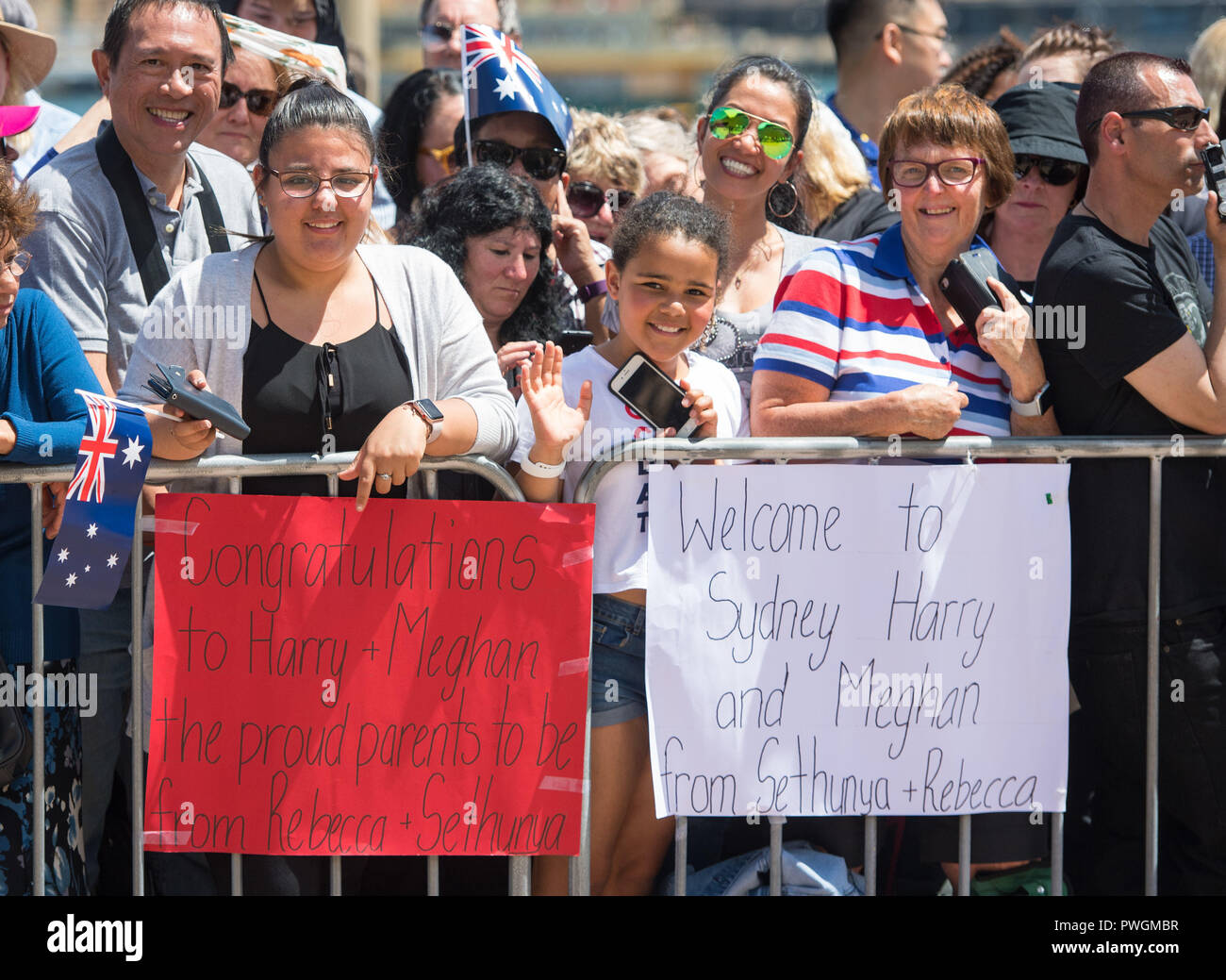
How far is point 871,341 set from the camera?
3.79 m

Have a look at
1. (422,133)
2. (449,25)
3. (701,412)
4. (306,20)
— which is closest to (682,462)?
(701,412)

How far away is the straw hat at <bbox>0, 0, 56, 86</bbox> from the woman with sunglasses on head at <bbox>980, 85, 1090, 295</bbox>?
122 inches

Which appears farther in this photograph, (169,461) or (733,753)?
(733,753)

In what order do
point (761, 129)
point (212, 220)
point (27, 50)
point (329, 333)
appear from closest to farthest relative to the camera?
point (329, 333), point (212, 220), point (761, 129), point (27, 50)

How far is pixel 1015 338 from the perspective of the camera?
3684 millimetres

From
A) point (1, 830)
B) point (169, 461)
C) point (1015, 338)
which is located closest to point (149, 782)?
point (1, 830)

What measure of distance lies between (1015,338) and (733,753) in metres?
1.26

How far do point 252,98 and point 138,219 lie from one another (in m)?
1.11

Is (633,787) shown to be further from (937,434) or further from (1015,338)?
(1015,338)

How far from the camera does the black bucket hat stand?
453cm

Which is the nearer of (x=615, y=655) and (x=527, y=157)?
(x=615, y=655)

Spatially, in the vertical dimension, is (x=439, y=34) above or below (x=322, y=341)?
above

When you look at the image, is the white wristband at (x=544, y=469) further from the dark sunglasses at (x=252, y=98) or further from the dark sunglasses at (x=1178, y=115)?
the dark sunglasses at (x=252, y=98)

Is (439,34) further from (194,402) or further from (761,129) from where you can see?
(194,402)
